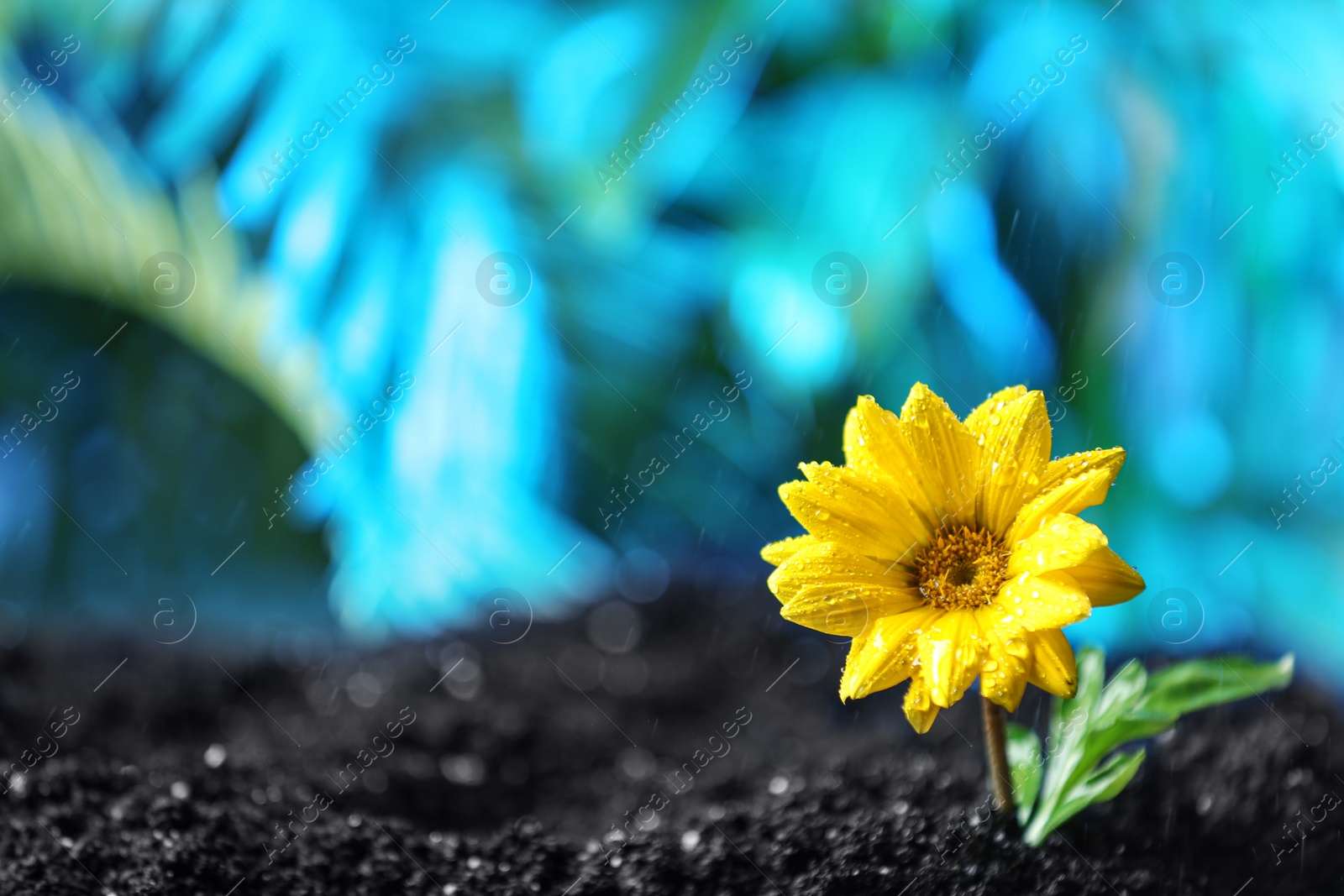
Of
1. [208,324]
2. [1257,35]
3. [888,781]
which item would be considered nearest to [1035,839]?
[888,781]

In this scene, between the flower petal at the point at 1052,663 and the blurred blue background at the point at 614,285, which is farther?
the blurred blue background at the point at 614,285

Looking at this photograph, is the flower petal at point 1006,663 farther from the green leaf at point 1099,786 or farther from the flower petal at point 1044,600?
the green leaf at point 1099,786

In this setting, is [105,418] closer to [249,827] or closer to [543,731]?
[543,731]

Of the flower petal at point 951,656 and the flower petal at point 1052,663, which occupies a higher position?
the flower petal at point 951,656

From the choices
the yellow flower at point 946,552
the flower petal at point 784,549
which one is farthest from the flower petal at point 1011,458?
the flower petal at point 784,549

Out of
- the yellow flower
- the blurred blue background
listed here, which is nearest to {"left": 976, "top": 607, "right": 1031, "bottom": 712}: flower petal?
the yellow flower

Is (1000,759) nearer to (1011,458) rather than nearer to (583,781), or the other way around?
(1011,458)

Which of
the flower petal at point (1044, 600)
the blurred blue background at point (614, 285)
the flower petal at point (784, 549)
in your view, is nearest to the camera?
the flower petal at point (1044, 600)
